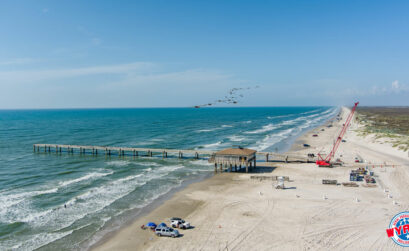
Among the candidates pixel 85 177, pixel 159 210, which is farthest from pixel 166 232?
pixel 85 177

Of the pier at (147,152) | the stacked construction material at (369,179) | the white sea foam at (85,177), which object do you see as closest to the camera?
the stacked construction material at (369,179)

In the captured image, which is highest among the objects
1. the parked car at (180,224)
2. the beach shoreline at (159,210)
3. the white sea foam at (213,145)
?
the white sea foam at (213,145)

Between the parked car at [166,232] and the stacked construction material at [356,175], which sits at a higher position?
the stacked construction material at [356,175]

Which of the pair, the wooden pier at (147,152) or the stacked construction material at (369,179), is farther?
the wooden pier at (147,152)

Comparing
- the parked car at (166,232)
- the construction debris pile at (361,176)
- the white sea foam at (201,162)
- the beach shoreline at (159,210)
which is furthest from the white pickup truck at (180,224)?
the white sea foam at (201,162)

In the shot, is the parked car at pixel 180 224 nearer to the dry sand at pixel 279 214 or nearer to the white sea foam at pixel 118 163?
the dry sand at pixel 279 214

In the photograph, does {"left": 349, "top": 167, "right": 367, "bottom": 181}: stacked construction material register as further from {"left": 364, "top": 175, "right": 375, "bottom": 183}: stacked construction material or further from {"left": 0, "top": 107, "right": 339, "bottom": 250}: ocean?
{"left": 0, "top": 107, "right": 339, "bottom": 250}: ocean

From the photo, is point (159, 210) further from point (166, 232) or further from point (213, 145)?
point (213, 145)

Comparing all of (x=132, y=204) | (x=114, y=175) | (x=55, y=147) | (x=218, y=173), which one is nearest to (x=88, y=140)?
(x=55, y=147)
